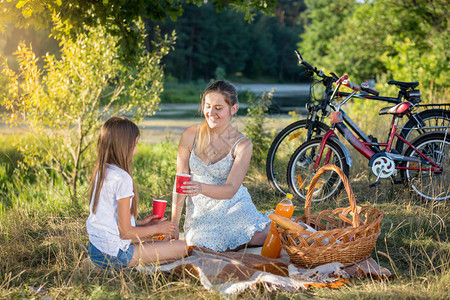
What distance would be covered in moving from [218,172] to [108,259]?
1.04m

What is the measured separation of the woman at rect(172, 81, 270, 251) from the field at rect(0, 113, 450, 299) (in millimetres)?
587

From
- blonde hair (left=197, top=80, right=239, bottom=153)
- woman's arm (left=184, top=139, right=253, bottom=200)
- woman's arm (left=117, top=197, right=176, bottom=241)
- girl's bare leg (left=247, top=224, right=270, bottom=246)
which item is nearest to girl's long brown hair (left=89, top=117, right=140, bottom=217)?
woman's arm (left=117, top=197, right=176, bottom=241)

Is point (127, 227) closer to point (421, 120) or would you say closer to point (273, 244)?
point (273, 244)

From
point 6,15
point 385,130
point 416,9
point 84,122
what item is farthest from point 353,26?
point 6,15

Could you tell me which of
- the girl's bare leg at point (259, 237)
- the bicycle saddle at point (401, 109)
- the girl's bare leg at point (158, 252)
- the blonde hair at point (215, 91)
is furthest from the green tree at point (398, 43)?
the girl's bare leg at point (158, 252)

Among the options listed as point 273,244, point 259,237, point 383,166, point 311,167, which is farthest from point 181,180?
point 383,166

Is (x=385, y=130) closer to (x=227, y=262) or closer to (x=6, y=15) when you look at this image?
(x=227, y=262)

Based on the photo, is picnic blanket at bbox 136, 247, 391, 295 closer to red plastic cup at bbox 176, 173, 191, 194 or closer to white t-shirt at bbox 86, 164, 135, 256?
white t-shirt at bbox 86, 164, 135, 256

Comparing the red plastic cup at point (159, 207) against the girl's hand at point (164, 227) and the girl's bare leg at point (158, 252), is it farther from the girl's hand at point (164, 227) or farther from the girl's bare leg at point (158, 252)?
the girl's bare leg at point (158, 252)

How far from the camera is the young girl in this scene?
9.30 feet

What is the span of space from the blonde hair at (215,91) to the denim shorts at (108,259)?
1.01 metres

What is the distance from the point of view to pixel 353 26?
16438 mm

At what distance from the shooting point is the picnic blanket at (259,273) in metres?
2.79

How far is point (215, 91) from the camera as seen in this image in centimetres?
338
